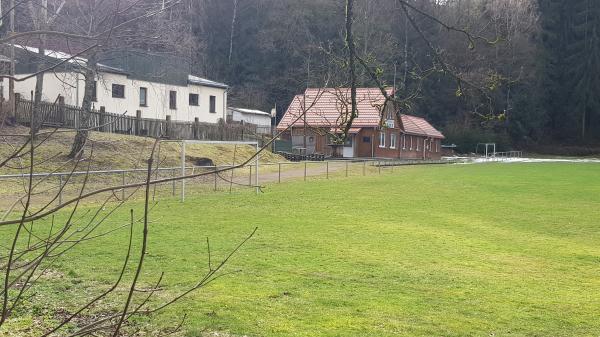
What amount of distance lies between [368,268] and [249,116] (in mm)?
44220

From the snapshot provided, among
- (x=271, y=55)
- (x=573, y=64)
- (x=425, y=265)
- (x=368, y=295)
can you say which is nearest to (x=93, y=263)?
(x=368, y=295)

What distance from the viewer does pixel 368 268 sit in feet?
30.9

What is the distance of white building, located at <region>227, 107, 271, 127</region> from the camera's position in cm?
5084

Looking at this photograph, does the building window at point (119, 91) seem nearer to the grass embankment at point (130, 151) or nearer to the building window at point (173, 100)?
the building window at point (173, 100)

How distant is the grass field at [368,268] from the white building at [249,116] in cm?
3215

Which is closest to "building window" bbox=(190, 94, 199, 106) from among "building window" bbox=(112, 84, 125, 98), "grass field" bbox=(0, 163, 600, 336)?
"building window" bbox=(112, 84, 125, 98)

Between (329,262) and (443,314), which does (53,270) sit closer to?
(329,262)

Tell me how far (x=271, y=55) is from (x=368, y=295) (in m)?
52.1

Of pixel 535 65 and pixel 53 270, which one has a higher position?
pixel 535 65

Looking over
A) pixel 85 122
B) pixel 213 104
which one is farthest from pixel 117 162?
pixel 213 104

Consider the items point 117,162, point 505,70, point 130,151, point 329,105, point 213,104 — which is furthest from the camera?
point 505,70

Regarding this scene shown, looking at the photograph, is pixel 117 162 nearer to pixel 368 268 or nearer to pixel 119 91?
pixel 119 91

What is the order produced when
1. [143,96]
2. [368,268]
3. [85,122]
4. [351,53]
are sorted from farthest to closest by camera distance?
[143,96], [368,268], [85,122], [351,53]

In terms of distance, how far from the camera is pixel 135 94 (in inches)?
1460
